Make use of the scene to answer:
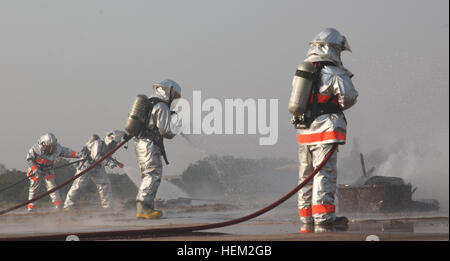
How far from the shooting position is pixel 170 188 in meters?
18.5

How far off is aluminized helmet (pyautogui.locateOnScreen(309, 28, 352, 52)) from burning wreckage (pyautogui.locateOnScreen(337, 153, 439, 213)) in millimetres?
3145

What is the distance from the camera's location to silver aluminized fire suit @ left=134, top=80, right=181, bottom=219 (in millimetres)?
9415

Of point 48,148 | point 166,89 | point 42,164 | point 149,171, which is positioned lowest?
point 42,164

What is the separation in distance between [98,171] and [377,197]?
28.2 ft

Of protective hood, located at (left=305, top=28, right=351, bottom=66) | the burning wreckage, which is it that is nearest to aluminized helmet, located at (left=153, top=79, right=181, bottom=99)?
the burning wreckage

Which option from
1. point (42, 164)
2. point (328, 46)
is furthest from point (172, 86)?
point (42, 164)

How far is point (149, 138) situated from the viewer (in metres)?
9.53

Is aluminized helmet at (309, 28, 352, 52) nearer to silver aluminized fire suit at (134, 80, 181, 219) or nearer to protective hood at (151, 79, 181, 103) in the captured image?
silver aluminized fire suit at (134, 80, 181, 219)

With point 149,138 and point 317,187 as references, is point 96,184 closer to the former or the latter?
point 149,138
